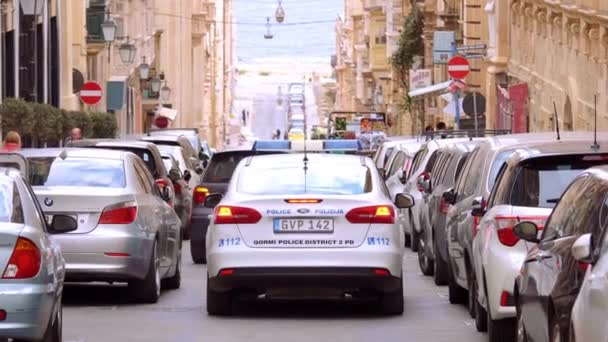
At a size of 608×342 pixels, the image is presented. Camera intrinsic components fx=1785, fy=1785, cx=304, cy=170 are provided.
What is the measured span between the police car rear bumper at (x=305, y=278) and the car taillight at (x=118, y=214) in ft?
4.58

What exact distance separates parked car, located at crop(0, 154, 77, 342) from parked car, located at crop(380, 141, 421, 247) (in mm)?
15388

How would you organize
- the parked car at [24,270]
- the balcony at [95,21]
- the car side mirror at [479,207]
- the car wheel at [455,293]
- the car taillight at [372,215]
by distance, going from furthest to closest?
→ the balcony at [95,21]
the car wheel at [455,293]
the car taillight at [372,215]
the car side mirror at [479,207]
the parked car at [24,270]

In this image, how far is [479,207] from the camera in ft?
48.4

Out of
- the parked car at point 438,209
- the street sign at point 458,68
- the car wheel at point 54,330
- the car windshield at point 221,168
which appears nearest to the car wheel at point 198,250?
the car windshield at point 221,168

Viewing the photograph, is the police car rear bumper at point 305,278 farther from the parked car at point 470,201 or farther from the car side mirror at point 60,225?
the car side mirror at point 60,225

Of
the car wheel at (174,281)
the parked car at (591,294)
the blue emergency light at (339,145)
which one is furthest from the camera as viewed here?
the blue emergency light at (339,145)

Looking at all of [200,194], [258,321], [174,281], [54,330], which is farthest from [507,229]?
[200,194]

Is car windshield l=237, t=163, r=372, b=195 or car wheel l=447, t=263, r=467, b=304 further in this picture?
car wheel l=447, t=263, r=467, b=304

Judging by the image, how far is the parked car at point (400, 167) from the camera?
2766cm

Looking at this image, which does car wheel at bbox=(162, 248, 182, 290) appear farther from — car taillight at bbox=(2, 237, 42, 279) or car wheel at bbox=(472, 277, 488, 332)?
car taillight at bbox=(2, 237, 42, 279)

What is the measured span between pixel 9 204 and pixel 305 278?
4.15 meters

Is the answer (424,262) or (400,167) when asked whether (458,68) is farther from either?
(424,262)

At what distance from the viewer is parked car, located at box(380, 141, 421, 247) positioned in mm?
27656

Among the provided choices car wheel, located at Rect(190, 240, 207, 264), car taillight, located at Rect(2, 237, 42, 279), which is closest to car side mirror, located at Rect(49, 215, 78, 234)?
car taillight, located at Rect(2, 237, 42, 279)
